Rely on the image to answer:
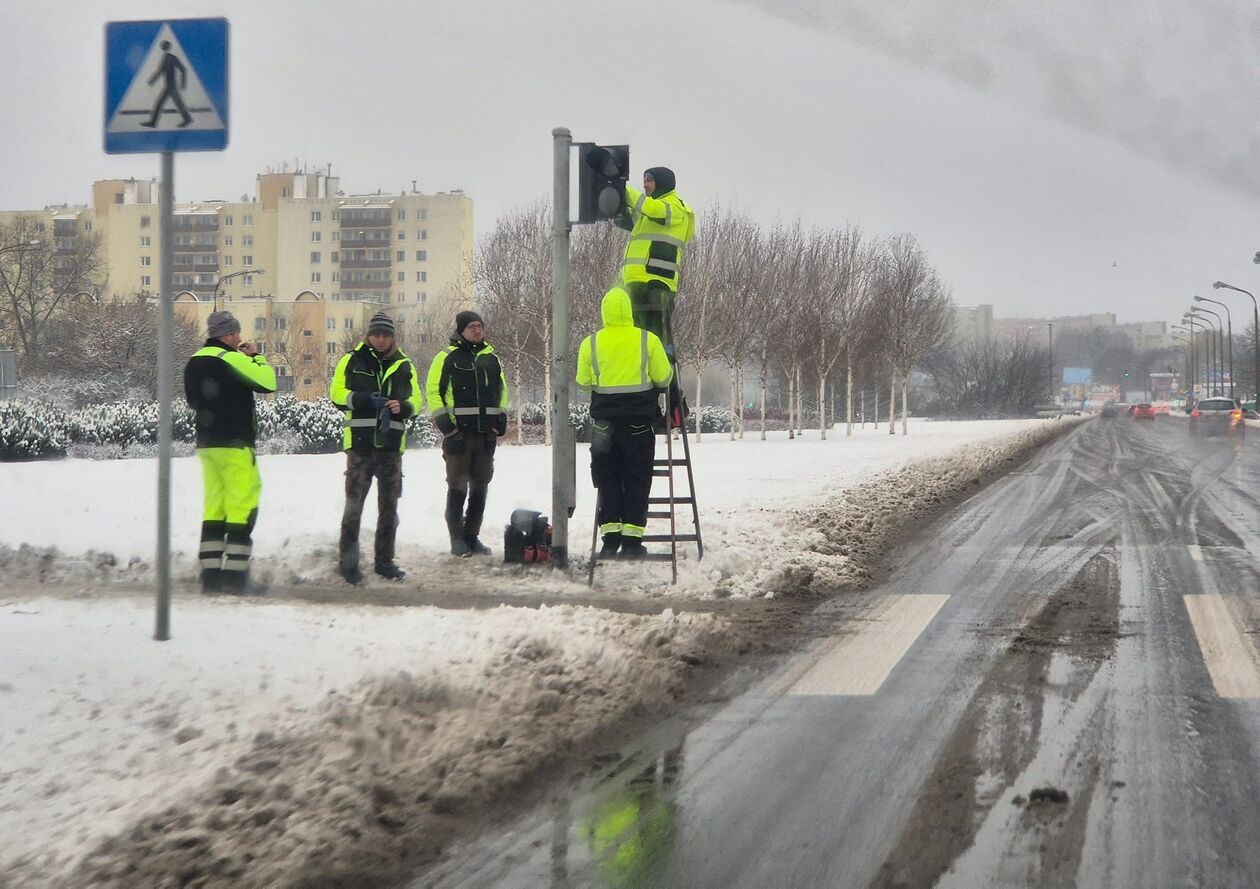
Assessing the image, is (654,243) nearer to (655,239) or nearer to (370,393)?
(655,239)

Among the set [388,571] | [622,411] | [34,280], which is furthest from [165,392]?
[34,280]

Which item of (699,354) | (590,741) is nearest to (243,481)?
(590,741)

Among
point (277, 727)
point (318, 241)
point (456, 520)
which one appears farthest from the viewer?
point (318, 241)

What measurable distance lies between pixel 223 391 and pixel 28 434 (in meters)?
18.9

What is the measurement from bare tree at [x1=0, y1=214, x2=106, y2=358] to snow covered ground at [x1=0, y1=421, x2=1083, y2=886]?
42792 mm

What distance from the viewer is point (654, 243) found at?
927 centimetres

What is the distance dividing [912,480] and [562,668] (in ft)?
43.7

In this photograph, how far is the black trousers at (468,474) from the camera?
9.95 m

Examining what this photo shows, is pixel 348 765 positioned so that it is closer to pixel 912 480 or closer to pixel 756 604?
pixel 756 604

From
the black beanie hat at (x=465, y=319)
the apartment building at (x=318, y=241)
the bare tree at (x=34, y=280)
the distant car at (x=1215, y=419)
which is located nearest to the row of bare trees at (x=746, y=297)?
the distant car at (x=1215, y=419)

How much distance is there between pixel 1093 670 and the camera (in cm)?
611

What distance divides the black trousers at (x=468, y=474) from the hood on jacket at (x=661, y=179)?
227cm

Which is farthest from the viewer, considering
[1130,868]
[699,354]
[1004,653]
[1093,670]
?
[699,354]

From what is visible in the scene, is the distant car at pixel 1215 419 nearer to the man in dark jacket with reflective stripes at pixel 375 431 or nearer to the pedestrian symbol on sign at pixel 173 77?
the man in dark jacket with reflective stripes at pixel 375 431
